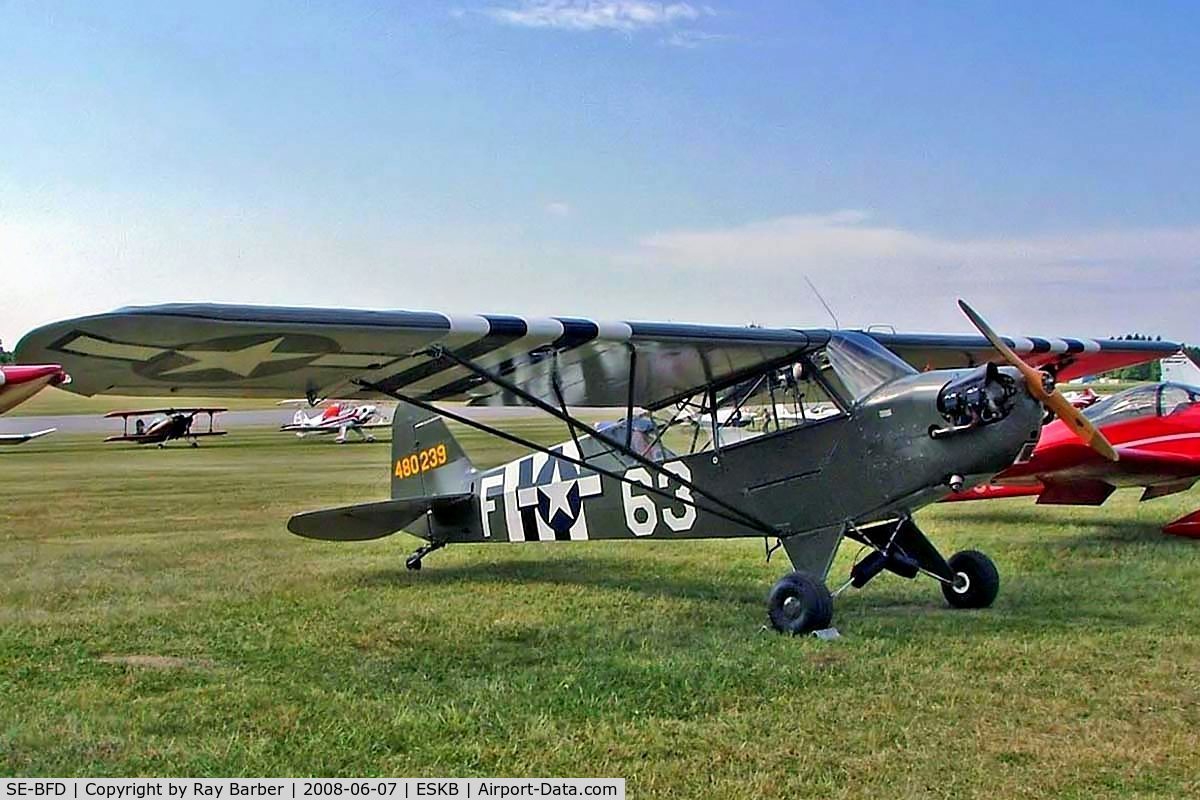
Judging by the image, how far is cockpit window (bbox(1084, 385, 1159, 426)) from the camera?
40.9ft

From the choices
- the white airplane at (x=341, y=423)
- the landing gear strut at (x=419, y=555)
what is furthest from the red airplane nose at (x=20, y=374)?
the white airplane at (x=341, y=423)

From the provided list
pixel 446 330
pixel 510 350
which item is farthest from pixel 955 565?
pixel 446 330

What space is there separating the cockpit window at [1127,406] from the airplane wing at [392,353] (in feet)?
16.6

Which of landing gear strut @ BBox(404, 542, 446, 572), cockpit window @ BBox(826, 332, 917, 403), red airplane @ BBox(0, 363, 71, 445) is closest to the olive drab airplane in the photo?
cockpit window @ BBox(826, 332, 917, 403)

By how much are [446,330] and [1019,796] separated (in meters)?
3.66

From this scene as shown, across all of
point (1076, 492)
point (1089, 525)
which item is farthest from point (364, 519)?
point (1089, 525)

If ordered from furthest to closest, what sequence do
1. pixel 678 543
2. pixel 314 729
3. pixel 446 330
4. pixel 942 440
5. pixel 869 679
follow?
1. pixel 678 543
2. pixel 942 440
3. pixel 446 330
4. pixel 869 679
5. pixel 314 729

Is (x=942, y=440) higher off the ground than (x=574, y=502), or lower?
higher

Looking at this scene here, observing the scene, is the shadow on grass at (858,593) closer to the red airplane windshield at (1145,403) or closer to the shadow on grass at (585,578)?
the shadow on grass at (585,578)

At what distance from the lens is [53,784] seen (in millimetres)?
3879

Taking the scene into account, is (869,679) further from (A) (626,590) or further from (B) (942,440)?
(A) (626,590)

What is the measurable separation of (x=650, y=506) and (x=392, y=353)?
8.76ft

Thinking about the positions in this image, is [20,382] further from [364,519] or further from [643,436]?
[643,436]

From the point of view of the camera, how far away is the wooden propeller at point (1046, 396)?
6223 mm
